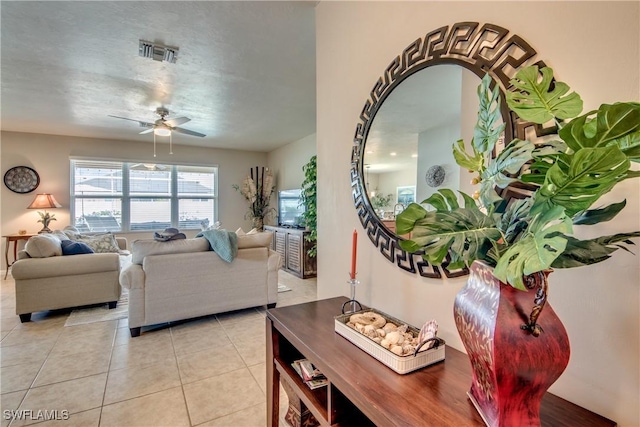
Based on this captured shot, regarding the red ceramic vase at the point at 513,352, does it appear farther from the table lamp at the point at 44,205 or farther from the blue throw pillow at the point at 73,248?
the table lamp at the point at 44,205

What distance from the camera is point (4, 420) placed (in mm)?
1701

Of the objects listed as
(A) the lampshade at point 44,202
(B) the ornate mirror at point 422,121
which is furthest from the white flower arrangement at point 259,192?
(B) the ornate mirror at point 422,121

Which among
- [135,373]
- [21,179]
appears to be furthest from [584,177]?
[21,179]

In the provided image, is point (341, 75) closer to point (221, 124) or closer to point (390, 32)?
point (390, 32)

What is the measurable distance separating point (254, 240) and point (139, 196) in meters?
4.02

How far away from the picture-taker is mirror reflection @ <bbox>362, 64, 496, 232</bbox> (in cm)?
103

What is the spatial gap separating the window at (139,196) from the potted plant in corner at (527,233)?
5.31 metres

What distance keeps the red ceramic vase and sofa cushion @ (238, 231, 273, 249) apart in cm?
295

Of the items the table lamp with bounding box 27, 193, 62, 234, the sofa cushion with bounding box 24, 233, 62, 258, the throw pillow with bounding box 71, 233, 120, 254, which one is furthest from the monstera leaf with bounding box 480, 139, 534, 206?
the table lamp with bounding box 27, 193, 62, 234

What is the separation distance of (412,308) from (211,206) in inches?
246

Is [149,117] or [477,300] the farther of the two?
[149,117]

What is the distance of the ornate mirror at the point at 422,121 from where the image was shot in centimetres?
92

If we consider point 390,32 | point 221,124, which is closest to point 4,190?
point 221,124

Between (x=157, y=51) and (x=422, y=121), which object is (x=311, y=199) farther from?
(x=422, y=121)
